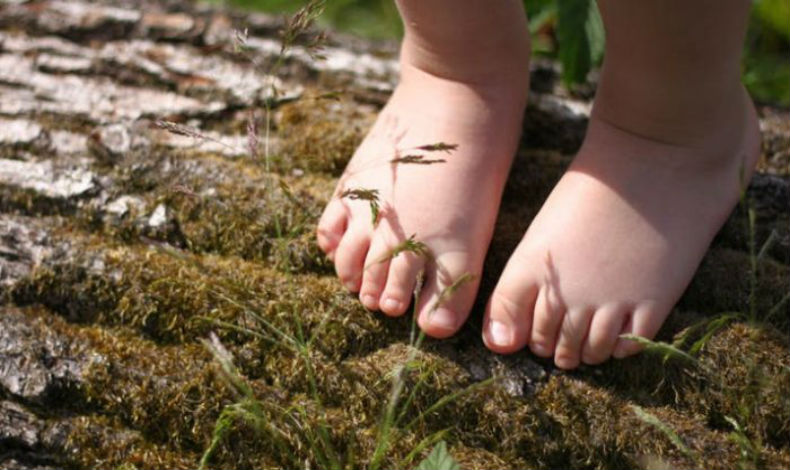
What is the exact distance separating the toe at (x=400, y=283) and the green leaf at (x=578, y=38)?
0.66 m

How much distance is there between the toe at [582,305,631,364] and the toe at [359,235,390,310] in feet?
1.06

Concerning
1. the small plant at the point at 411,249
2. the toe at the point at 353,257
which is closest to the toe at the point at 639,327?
the small plant at the point at 411,249

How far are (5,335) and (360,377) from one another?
1.77 ft

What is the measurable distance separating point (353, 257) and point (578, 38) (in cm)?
75

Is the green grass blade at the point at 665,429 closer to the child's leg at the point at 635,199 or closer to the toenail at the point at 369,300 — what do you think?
the child's leg at the point at 635,199

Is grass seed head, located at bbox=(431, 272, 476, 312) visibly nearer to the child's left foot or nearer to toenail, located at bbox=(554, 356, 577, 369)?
the child's left foot

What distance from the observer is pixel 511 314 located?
136 centimetres

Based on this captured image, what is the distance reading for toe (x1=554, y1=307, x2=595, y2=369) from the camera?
4.41 ft

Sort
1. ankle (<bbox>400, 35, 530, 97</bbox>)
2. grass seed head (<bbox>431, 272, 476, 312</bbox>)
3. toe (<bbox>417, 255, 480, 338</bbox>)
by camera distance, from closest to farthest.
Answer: grass seed head (<bbox>431, 272, 476, 312</bbox>) → toe (<bbox>417, 255, 480, 338</bbox>) → ankle (<bbox>400, 35, 530, 97</bbox>)

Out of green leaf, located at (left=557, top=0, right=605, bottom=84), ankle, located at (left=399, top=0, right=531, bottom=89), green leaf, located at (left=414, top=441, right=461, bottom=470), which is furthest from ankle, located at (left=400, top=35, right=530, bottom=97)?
green leaf, located at (left=414, top=441, right=461, bottom=470)

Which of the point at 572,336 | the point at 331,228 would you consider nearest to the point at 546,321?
the point at 572,336

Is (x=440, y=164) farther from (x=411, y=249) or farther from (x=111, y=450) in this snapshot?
(x=111, y=450)

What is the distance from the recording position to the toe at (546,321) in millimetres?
1354

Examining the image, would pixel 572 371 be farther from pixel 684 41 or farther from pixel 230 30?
pixel 230 30
